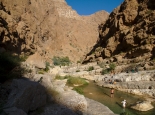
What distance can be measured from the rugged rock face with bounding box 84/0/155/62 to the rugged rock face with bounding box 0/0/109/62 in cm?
1969

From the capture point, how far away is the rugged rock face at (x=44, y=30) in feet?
101

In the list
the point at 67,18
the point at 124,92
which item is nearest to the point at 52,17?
the point at 67,18

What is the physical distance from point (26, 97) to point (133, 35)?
35.9m

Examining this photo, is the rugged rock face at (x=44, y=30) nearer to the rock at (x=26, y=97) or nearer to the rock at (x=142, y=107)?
the rock at (x=26, y=97)

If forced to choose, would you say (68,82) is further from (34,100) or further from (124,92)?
(34,100)

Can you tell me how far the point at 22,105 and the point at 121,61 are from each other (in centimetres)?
3063

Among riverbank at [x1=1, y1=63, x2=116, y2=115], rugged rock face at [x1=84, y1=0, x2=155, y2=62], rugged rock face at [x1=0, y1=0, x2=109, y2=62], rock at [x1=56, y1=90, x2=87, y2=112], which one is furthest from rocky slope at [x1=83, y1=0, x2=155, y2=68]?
riverbank at [x1=1, y1=63, x2=116, y2=115]

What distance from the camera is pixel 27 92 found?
6.19m

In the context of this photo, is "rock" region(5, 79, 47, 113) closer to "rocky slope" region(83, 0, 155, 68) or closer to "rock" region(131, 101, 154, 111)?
"rock" region(131, 101, 154, 111)

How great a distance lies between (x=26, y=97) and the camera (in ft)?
20.1

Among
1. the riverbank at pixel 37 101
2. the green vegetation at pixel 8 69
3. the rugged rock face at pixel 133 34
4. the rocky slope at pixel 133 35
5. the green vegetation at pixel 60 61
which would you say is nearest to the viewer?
the riverbank at pixel 37 101

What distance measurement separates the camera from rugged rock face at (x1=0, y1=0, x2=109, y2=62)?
30.8 metres

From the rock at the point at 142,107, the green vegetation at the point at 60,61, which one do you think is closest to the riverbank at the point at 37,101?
the rock at the point at 142,107

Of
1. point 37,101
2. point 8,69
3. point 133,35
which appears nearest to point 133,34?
point 133,35
